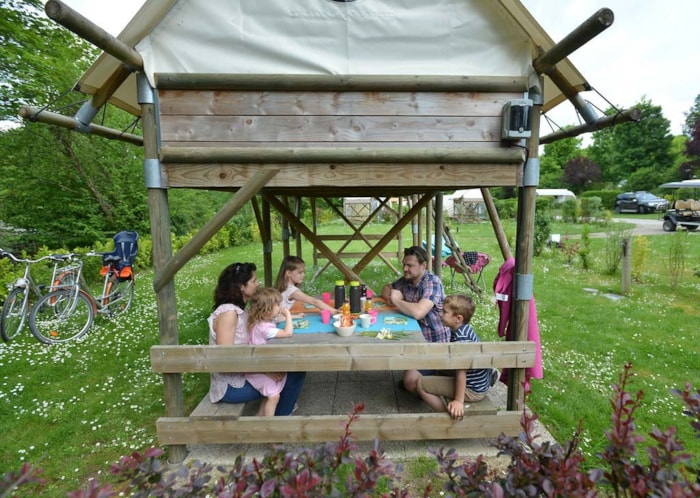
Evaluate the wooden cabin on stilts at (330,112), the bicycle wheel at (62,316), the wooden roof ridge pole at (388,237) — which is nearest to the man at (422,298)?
the wooden cabin on stilts at (330,112)

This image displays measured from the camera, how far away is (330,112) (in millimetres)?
2973

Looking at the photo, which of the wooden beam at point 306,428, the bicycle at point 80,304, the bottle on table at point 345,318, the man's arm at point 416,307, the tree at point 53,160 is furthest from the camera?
the tree at point 53,160

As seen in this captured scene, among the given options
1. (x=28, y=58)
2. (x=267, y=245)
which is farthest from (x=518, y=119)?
(x=28, y=58)

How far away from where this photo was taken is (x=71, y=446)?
3.40 m

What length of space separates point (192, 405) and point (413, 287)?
114 inches

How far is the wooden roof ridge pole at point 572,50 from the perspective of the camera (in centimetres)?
208

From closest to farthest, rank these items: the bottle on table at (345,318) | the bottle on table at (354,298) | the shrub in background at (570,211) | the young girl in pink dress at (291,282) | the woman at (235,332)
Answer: the woman at (235,332) < the bottle on table at (345,318) < the bottle on table at (354,298) < the young girl in pink dress at (291,282) < the shrub in background at (570,211)

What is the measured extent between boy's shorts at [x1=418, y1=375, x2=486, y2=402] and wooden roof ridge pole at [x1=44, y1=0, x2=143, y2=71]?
358 cm

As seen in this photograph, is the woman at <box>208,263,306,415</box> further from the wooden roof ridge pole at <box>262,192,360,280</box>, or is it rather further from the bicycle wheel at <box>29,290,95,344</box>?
the bicycle wheel at <box>29,290,95,344</box>

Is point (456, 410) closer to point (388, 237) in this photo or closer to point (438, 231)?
point (388, 237)

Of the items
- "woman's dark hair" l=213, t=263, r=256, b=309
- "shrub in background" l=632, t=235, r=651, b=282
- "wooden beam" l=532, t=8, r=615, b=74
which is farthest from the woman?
"shrub in background" l=632, t=235, r=651, b=282

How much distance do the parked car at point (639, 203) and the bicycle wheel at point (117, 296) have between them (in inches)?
1422

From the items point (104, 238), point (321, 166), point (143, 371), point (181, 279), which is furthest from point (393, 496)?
point (104, 238)

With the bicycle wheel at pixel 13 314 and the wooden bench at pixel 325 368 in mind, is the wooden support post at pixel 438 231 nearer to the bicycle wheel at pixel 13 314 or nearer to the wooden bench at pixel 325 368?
the wooden bench at pixel 325 368
